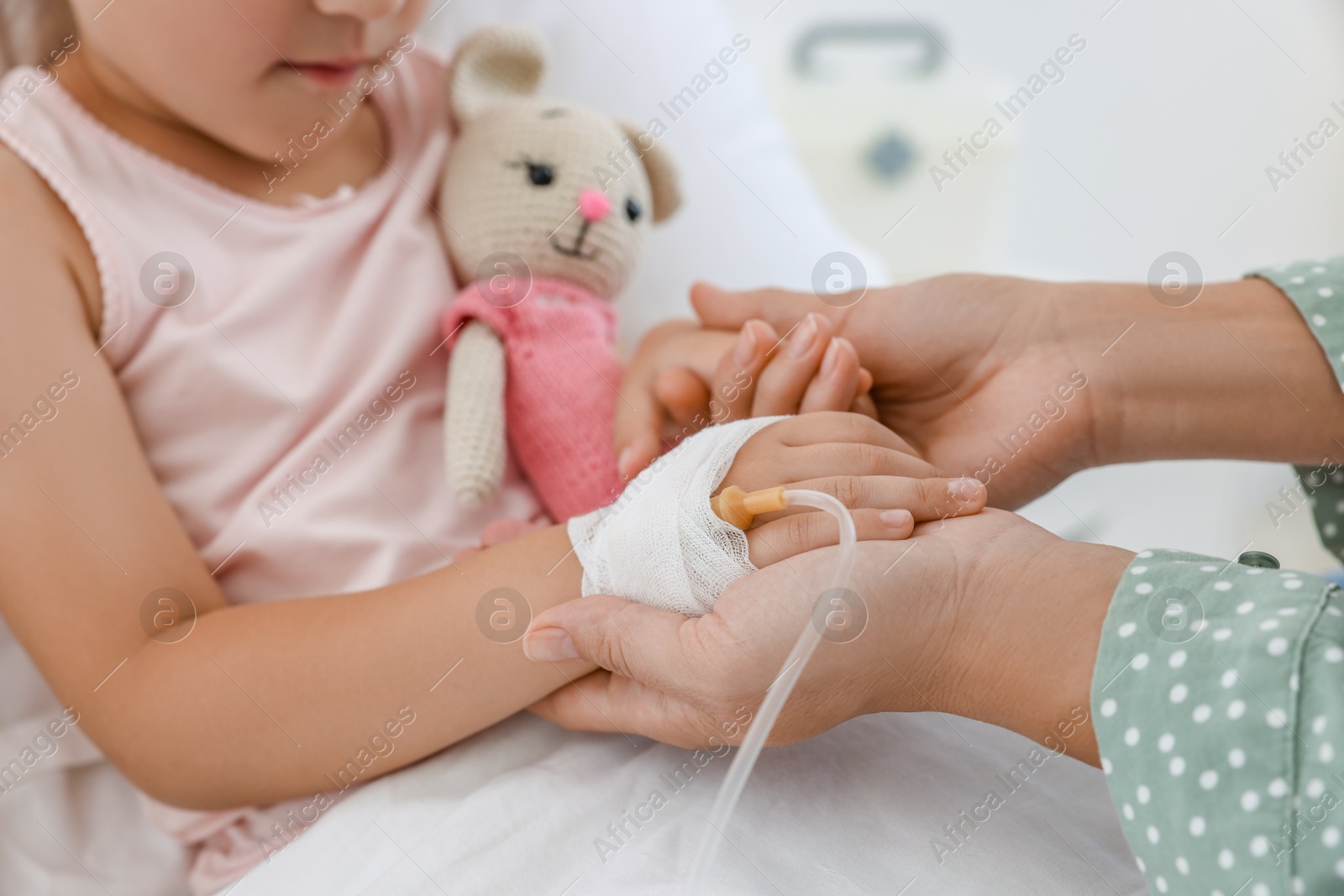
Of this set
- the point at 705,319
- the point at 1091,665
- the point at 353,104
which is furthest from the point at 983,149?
the point at 1091,665

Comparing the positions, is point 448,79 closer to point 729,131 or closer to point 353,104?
point 353,104

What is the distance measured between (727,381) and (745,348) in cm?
4

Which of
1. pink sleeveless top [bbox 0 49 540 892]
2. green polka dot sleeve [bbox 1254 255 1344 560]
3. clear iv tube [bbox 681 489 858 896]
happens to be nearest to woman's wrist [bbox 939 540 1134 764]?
clear iv tube [bbox 681 489 858 896]

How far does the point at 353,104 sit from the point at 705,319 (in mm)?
360

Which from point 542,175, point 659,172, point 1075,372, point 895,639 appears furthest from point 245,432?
point 1075,372

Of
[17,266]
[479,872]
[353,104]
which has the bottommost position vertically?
[479,872]

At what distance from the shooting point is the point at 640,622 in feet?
1.93

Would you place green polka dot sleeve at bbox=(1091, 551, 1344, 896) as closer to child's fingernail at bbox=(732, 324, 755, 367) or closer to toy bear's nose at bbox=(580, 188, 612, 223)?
child's fingernail at bbox=(732, 324, 755, 367)

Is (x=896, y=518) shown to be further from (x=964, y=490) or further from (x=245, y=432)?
(x=245, y=432)

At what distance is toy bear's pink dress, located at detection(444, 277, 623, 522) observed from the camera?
818 millimetres

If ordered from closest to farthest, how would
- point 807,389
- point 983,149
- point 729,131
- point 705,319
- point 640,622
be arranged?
point 640,622 → point 807,389 → point 705,319 → point 729,131 → point 983,149

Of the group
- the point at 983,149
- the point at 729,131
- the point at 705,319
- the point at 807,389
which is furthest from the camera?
the point at 983,149

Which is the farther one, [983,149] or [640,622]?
[983,149]

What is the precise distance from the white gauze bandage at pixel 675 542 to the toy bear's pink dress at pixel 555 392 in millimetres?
163
